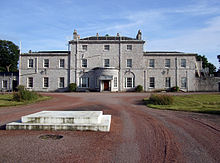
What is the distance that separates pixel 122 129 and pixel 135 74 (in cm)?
2708

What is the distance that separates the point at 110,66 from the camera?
113 feet

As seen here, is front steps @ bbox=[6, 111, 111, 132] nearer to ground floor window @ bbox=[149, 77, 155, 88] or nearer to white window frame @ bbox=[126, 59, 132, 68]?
white window frame @ bbox=[126, 59, 132, 68]

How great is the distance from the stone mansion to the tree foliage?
Result: 91.5 feet

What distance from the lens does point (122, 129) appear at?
764 centimetres

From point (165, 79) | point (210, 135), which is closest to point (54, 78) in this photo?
point (165, 79)

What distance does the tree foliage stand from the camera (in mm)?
57250

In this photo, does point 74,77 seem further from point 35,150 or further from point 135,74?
point 35,150

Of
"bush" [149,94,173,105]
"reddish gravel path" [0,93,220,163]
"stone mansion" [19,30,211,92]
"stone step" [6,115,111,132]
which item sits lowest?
"reddish gravel path" [0,93,220,163]

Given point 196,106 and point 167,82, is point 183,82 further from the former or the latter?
point 196,106

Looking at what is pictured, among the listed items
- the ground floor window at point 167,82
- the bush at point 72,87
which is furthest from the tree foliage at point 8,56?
the ground floor window at point 167,82

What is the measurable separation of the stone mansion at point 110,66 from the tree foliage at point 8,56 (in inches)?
1098

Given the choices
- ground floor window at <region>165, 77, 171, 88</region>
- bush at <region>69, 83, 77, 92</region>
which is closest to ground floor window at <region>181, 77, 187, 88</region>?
ground floor window at <region>165, 77, 171, 88</region>

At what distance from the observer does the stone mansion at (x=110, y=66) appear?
34188mm

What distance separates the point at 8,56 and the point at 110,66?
132 feet
